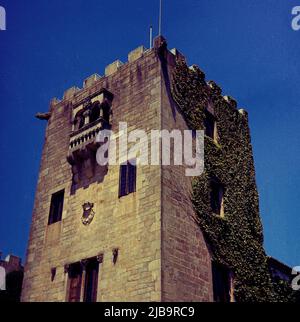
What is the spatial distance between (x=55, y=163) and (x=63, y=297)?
22.3 feet

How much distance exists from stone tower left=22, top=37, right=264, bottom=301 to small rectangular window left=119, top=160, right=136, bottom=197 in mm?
44

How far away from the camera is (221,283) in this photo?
1981 cm

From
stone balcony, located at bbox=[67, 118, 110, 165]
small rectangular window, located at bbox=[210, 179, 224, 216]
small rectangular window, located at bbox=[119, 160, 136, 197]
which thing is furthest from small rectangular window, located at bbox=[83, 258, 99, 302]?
small rectangular window, located at bbox=[210, 179, 224, 216]

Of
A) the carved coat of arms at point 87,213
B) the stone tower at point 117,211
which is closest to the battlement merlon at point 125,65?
the stone tower at point 117,211

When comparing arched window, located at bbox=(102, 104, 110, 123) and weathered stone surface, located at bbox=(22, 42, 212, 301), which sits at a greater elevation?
arched window, located at bbox=(102, 104, 110, 123)

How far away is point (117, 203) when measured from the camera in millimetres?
19500

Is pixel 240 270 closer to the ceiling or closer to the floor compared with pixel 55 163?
closer to the floor

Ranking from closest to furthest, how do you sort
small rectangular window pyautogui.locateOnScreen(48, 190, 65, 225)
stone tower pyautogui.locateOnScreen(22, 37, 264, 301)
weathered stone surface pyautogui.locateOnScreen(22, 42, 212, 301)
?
weathered stone surface pyautogui.locateOnScreen(22, 42, 212, 301) < stone tower pyautogui.locateOnScreen(22, 37, 264, 301) < small rectangular window pyautogui.locateOnScreen(48, 190, 65, 225)

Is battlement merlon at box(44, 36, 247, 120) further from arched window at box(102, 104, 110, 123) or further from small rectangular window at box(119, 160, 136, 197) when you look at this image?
small rectangular window at box(119, 160, 136, 197)

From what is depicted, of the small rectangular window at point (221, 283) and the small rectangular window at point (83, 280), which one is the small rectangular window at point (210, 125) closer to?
the small rectangular window at point (221, 283)

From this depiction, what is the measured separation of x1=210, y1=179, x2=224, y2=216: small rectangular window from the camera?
21406mm
